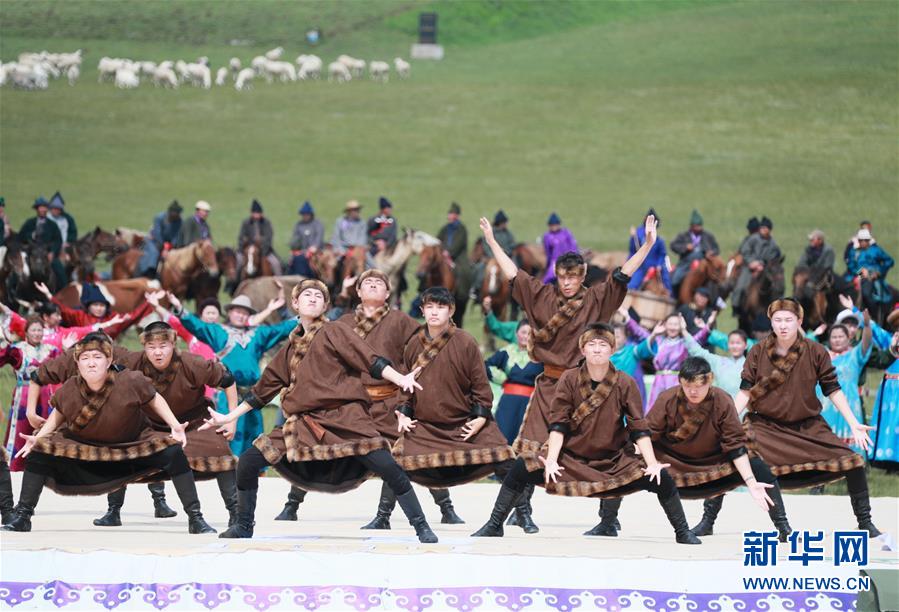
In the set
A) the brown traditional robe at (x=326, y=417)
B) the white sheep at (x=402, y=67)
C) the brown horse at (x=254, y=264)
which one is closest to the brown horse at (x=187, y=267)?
the brown horse at (x=254, y=264)

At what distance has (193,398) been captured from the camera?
8648mm

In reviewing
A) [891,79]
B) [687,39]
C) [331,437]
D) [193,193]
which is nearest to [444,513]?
[331,437]

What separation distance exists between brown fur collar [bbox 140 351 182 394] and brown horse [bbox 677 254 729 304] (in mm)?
10009

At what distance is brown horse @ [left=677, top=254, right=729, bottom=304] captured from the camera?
58.5 ft

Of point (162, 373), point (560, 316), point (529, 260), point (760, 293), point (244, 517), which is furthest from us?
point (529, 260)

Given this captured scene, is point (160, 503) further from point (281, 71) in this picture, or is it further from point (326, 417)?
point (281, 71)

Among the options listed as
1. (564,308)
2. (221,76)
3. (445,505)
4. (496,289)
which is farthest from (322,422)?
(221,76)

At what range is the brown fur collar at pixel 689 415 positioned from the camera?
8.09m

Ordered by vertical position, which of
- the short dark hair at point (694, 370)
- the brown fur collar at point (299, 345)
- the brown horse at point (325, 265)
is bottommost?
the brown horse at point (325, 265)

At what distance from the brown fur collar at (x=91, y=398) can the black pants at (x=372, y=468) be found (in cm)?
79

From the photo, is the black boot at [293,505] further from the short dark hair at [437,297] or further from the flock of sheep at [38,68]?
the flock of sheep at [38,68]

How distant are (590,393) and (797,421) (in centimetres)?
137

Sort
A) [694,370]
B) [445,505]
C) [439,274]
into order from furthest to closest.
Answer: [439,274]
[445,505]
[694,370]

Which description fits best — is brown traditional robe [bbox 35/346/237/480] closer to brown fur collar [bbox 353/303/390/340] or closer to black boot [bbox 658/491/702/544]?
brown fur collar [bbox 353/303/390/340]
